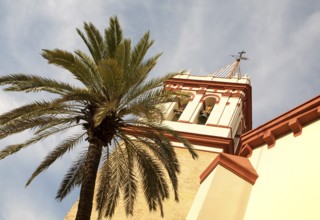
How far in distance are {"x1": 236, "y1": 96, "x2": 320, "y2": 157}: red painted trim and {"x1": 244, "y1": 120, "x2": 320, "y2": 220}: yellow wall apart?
0.16m

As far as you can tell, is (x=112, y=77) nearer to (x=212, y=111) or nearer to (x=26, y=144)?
(x=26, y=144)

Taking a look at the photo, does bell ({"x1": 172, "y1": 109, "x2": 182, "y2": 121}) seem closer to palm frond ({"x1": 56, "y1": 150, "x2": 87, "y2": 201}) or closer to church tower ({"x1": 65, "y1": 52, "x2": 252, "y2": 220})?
church tower ({"x1": 65, "y1": 52, "x2": 252, "y2": 220})

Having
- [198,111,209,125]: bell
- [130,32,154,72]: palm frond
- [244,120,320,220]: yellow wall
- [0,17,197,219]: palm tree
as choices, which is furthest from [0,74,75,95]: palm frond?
[198,111,209,125]: bell

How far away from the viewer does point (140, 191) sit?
15.2 m

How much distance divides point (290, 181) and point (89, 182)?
15.4ft

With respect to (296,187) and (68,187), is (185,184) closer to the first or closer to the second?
(68,187)

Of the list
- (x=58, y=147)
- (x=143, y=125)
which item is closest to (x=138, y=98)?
(x=143, y=125)

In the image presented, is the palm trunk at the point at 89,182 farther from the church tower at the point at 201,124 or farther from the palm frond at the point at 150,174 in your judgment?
the church tower at the point at 201,124

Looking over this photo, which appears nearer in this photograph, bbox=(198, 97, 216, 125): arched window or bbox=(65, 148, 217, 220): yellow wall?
bbox=(65, 148, 217, 220): yellow wall

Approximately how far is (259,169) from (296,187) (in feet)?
5.76

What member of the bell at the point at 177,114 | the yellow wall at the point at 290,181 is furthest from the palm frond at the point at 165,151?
the bell at the point at 177,114

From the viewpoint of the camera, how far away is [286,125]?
925cm

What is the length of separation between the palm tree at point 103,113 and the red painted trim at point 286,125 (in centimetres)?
234

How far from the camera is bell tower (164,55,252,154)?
17567 millimetres
